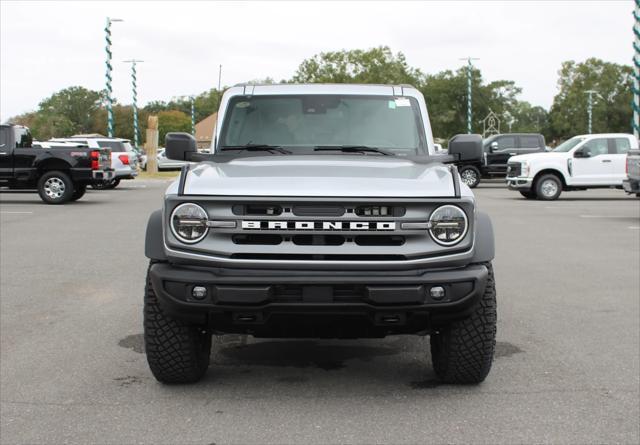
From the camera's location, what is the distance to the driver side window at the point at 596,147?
25734 millimetres

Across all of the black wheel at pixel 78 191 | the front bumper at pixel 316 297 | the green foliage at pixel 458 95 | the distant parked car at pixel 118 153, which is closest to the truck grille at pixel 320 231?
the front bumper at pixel 316 297

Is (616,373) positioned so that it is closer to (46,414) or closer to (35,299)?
(46,414)

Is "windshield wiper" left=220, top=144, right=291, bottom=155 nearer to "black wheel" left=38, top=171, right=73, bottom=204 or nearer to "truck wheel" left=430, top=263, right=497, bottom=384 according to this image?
"truck wheel" left=430, top=263, right=497, bottom=384

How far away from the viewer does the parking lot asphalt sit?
15.0 ft

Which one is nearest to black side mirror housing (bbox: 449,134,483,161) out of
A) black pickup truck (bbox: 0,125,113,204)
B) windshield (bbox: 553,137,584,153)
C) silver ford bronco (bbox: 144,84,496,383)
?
silver ford bronco (bbox: 144,84,496,383)

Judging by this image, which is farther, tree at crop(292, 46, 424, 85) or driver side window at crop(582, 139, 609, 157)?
tree at crop(292, 46, 424, 85)

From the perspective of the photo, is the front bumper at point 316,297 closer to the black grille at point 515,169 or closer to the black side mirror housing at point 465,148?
the black side mirror housing at point 465,148

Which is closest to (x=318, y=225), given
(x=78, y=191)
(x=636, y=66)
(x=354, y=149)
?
(x=354, y=149)

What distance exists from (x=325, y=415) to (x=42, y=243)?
9.83 m

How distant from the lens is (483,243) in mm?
5008

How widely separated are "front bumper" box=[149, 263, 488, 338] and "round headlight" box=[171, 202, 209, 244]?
0.17 metres

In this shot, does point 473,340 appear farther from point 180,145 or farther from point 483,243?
point 180,145

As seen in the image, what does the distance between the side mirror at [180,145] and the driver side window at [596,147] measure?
2110 centimetres

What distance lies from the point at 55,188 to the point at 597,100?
4324 inches
